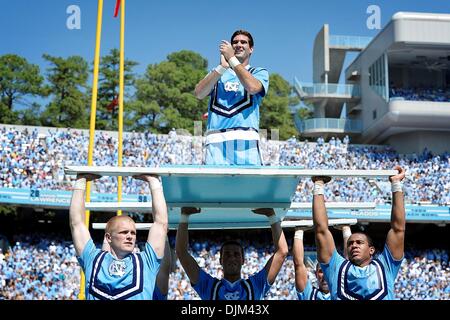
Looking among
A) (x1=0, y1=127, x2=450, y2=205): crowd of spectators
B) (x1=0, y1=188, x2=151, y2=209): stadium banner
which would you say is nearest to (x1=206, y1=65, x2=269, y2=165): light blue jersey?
(x1=0, y1=127, x2=450, y2=205): crowd of spectators

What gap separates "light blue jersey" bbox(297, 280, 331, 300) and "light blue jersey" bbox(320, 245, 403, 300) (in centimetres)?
139

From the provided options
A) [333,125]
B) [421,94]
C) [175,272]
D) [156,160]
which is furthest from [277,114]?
[175,272]

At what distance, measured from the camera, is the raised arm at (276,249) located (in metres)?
4.88

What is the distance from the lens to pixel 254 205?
486cm

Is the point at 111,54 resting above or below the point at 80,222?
above

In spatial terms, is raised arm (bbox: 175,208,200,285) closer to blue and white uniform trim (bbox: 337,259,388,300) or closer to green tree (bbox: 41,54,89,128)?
blue and white uniform trim (bbox: 337,259,388,300)

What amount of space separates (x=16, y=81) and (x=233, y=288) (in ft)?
123

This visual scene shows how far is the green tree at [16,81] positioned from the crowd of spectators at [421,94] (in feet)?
67.9

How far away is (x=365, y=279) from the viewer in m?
4.06

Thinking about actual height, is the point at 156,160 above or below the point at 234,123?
above

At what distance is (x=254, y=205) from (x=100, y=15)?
9.86 m

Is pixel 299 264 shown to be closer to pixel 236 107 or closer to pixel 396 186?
pixel 236 107

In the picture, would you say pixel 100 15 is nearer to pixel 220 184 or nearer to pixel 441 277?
pixel 220 184
